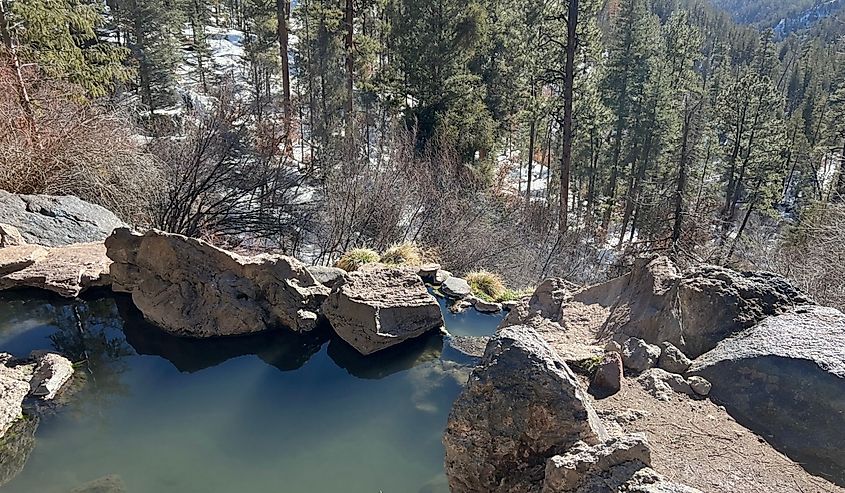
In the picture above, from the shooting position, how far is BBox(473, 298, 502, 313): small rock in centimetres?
730

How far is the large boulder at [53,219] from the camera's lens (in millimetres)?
8078

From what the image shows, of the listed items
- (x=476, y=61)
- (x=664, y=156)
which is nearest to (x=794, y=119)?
(x=664, y=156)

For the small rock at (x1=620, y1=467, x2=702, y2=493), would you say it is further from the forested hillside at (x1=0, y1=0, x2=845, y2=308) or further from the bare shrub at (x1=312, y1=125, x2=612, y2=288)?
the forested hillside at (x1=0, y1=0, x2=845, y2=308)

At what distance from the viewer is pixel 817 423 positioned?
11.4ft

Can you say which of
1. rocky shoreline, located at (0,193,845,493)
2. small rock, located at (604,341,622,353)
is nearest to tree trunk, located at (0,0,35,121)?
rocky shoreline, located at (0,193,845,493)

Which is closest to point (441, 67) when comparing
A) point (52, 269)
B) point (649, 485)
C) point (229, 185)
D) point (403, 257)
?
point (229, 185)

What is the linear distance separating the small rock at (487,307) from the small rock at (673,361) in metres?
3.18

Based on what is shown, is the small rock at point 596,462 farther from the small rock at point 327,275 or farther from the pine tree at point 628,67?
the pine tree at point 628,67

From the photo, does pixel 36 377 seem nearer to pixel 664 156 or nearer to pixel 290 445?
pixel 290 445

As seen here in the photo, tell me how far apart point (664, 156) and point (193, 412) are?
27.0 metres

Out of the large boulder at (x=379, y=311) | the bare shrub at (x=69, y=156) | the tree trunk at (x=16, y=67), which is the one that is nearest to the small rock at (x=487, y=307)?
the large boulder at (x=379, y=311)

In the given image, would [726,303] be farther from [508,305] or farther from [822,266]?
[822,266]

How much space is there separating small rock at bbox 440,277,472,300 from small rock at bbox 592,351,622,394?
141 inches

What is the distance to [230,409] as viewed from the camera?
5.38m
